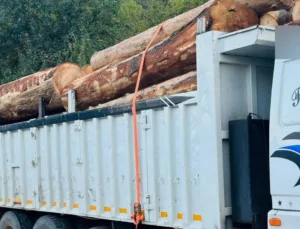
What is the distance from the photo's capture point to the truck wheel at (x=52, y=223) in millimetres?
7720

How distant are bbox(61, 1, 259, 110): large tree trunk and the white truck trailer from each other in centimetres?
65

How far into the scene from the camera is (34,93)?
9.26 m

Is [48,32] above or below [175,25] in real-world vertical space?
above

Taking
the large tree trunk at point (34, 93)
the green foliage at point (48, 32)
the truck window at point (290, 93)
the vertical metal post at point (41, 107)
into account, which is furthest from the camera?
the green foliage at point (48, 32)

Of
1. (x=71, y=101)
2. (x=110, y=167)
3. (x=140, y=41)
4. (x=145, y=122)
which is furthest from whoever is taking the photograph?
(x=71, y=101)

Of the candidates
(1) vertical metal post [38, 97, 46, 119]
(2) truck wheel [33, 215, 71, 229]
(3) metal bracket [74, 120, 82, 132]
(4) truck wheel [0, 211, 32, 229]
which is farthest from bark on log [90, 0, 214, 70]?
(4) truck wheel [0, 211, 32, 229]

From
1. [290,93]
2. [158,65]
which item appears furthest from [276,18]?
[290,93]

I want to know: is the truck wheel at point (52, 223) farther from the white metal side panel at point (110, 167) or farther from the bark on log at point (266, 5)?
the bark on log at point (266, 5)

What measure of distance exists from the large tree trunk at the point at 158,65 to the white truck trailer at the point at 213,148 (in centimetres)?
65

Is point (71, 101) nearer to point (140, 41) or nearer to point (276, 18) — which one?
point (140, 41)

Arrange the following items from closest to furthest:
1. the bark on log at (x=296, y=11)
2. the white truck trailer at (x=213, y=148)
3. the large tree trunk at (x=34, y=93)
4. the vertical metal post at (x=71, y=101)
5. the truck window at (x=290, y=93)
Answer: the truck window at (x=290, y=93), the white truck trailer at (x=213, y=148), the bark on log at (x=296, y=11), the vertical metal post at (x=71, y=101), the large tree trunk at (x=34, y=93)

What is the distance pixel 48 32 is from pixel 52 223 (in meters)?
10.5

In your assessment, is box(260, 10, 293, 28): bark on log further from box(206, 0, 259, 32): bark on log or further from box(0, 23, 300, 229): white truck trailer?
box(0, 23, 300, 229): white truck trailer

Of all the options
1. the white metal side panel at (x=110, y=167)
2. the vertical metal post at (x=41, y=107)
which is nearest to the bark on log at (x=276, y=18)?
the white metal side panel at (x=110, y=167)
